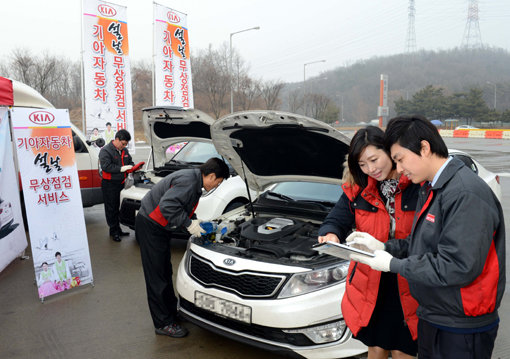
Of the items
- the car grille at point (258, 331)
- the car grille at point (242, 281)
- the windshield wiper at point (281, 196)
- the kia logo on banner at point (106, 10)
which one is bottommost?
the car grille at point (258, 331)

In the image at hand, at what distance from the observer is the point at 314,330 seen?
2.56 metres

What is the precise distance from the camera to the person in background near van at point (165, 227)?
321 cm

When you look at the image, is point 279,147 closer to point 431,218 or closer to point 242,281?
point 242,281

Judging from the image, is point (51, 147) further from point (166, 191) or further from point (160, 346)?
point (160, 346)

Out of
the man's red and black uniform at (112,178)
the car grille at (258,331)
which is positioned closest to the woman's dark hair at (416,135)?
the car grille at (258,331)

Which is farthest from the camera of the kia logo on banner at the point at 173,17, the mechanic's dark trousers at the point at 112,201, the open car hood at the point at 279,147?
the kia logo on banner at the point at 173,17

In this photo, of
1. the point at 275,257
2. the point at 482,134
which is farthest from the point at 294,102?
the point at 275,257

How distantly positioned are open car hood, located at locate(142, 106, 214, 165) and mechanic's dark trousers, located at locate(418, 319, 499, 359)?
4.06 meters

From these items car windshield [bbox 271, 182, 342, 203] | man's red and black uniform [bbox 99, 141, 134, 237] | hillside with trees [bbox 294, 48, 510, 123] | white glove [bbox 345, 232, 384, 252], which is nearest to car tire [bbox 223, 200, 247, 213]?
car windshield [bbox 271, 182, 342, 203]

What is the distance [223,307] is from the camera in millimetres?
2771

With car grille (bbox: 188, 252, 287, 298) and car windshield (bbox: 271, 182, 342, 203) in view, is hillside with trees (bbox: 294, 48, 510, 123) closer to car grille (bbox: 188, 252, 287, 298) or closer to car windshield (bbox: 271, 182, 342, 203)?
car windshield (bbox: 271, 182, 342, 203)

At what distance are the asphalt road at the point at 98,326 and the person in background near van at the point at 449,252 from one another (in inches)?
69.5

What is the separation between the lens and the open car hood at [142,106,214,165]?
5.37 meters

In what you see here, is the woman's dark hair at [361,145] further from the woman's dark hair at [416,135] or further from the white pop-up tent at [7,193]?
the white pop-up tent at [7,193]
